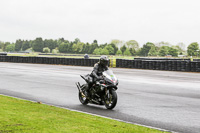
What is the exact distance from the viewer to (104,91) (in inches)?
379

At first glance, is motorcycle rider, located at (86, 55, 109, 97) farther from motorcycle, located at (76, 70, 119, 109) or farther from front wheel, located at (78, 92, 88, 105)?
front wheel, located at (78, 92, 88, 105)

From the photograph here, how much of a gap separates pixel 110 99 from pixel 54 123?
9.68 ft

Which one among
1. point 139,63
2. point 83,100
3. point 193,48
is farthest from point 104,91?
point 193,48

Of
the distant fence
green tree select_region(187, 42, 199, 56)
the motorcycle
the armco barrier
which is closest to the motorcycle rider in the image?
the motorcycle

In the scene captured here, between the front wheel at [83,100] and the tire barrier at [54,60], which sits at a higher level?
the tire barrier at [54,60]

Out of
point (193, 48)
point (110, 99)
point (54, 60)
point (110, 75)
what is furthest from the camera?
point (193, 48)

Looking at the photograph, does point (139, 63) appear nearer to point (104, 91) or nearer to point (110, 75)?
point (104, 91)

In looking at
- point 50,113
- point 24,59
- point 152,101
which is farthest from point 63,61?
point 50,113

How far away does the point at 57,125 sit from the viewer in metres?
6.76

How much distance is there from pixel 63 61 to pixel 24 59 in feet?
25.2

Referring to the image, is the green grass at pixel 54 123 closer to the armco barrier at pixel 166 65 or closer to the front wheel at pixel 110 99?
the front wheel at pixel 110 99

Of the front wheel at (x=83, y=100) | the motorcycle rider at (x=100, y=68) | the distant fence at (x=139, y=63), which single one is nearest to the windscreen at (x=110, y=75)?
the motorcycle rider at (x=100, y=68)

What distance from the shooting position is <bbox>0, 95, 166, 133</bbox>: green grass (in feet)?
20.8

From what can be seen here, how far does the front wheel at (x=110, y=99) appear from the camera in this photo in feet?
30.7
